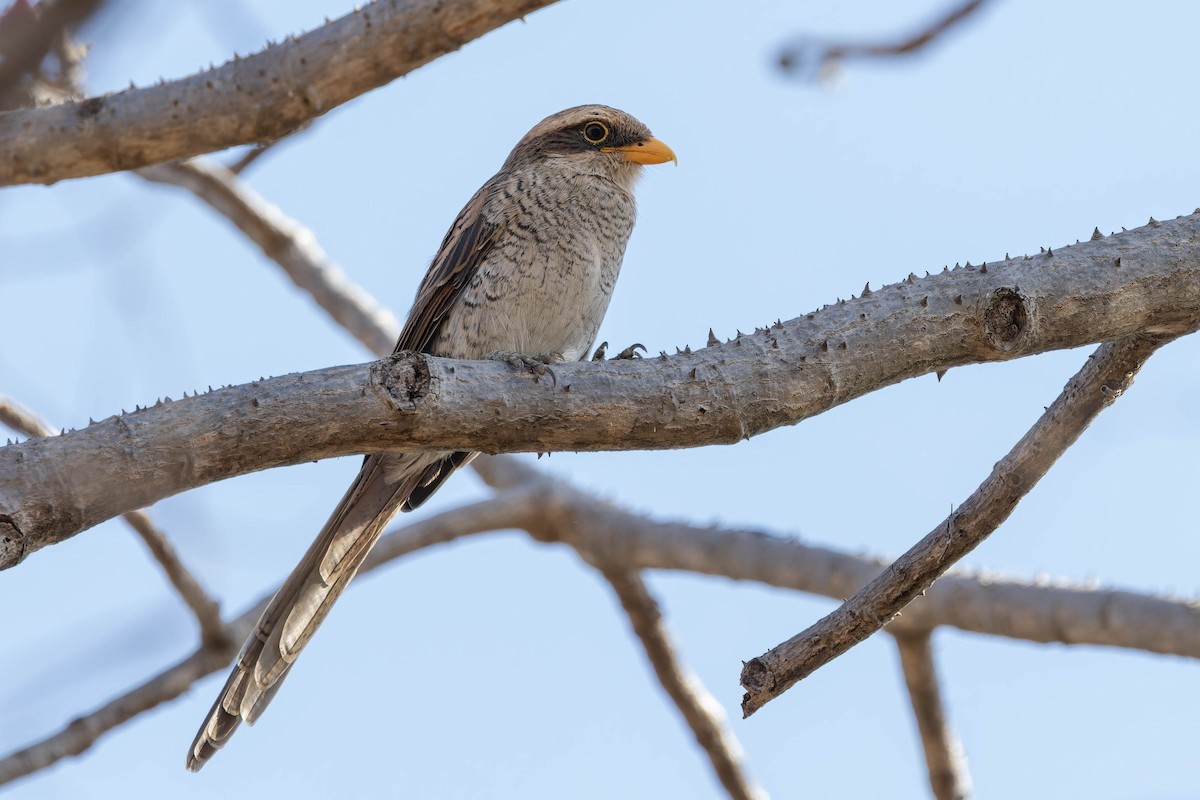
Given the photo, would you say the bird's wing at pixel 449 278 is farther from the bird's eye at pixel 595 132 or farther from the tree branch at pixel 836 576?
the tree branch at pixel 836 576

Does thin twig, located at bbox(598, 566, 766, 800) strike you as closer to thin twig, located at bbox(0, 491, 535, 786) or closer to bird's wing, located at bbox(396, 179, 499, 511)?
thin twig, located at bbox(0, 491, 535, 786)

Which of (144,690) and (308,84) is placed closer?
(308,84)

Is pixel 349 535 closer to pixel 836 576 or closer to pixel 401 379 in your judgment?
pixel 401 379

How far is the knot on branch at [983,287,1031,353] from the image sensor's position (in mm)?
3361

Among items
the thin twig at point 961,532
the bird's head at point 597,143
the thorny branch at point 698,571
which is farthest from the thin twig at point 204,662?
the thin twig at point 961,532

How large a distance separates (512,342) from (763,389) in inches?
77.1

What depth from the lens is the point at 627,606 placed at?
6793 mm

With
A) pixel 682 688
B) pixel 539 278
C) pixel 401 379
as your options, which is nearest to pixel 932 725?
pixel 682 688

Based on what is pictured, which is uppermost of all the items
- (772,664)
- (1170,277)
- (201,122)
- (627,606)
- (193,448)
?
(201,122)

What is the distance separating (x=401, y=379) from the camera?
10.5ft

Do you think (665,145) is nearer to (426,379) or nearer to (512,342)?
(512,342)

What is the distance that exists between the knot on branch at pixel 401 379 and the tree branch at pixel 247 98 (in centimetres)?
198

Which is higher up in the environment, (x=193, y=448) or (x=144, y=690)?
(x=144, y=690)

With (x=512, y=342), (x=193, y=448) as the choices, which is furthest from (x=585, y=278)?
(x=193, y=448)
